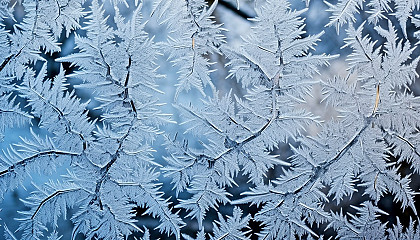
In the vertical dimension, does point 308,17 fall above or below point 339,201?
above

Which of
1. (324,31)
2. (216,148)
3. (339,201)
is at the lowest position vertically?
(339,201)

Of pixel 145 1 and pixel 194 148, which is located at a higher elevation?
pixel 145 1

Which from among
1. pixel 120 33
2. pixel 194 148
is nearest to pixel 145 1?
pixel 120 33

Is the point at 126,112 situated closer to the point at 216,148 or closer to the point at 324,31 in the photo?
the point at 216,148

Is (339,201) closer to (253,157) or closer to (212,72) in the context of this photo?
(253,157)

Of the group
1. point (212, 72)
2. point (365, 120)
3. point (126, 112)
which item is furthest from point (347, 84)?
point (126, 112)

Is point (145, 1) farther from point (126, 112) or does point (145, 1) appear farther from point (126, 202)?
point (126, 202)
